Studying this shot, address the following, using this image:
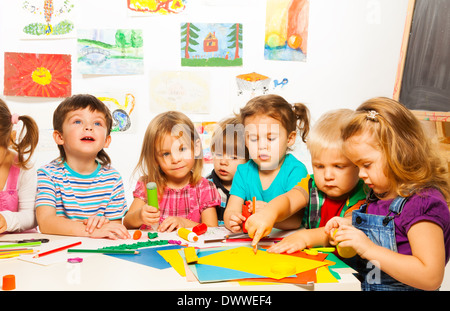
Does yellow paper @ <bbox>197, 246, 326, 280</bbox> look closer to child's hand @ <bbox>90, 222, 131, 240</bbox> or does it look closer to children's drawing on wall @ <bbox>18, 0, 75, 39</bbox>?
child's hand @ <bbox>90, 222, 131, 240</bbox>

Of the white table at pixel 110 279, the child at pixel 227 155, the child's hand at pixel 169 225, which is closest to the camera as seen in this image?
the white table at pixel 110 279

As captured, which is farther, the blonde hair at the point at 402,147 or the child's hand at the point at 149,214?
the child's hand at the point at 149,214

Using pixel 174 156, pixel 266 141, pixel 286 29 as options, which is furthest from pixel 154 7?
pixel 266 141

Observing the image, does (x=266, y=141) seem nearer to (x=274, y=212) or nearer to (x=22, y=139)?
(x=274, y=212)

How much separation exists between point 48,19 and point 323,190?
1.21 metres

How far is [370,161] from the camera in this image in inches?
39.6

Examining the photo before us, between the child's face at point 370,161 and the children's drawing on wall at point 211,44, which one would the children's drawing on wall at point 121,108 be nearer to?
the children's drawing on wall at point 211,44

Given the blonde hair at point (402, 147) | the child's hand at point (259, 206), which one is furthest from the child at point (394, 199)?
the child's hand at point (259, 206)

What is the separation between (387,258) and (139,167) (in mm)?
963

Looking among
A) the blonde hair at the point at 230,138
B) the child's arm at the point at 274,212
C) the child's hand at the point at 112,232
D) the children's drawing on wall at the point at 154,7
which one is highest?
the children's drawing on wall at the point at 154,7

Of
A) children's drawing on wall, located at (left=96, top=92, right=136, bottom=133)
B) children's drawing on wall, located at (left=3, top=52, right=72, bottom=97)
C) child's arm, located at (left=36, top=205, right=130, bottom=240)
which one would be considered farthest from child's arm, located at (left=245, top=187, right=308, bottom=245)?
children's drawing on wall, located at (left=3, top=52, right=72, bottom=97)

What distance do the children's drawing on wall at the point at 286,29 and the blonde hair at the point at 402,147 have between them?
70 centimetres

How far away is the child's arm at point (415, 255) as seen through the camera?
0.88 meters

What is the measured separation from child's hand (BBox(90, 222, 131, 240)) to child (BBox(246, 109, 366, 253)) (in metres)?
0.32
